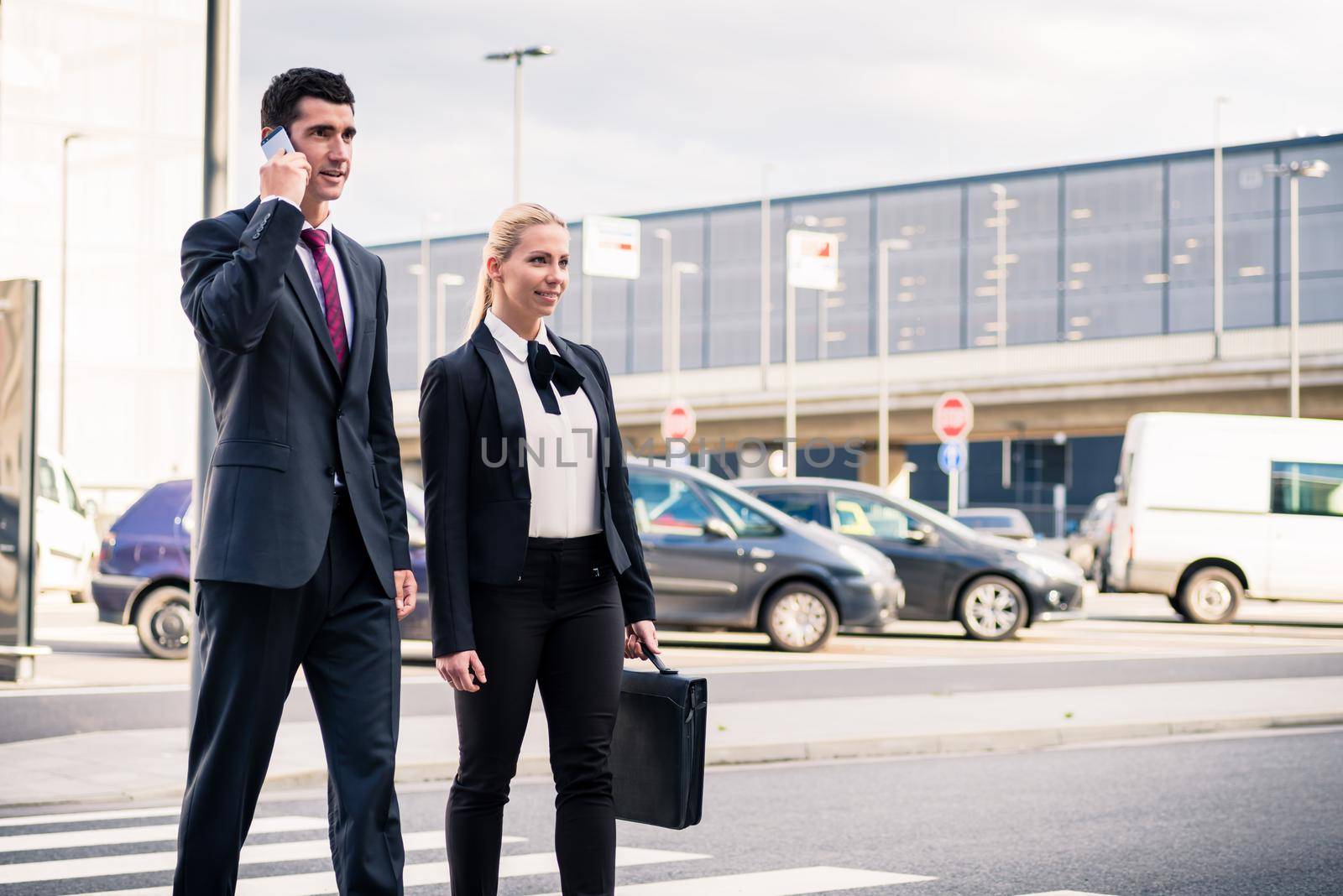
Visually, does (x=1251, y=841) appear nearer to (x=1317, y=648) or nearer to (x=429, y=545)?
(x=429, y=545)

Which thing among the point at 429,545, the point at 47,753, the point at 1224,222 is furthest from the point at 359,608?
the point at 1224,222

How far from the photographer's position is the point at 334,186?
13.0 feet

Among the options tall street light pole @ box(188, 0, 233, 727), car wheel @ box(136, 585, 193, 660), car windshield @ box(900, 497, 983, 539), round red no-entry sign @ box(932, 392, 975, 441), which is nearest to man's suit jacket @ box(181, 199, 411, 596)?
tall street light pole @ box(188, 0, 233, 727)

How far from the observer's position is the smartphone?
388 centimetres

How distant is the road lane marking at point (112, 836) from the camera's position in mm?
6840

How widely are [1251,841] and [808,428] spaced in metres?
48.0

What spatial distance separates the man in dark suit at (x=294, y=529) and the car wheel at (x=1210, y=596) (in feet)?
65.3

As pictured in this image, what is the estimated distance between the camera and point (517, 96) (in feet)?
102

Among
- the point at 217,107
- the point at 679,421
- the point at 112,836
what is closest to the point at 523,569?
the point at 112,836

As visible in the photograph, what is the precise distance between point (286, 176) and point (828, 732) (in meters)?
7.11

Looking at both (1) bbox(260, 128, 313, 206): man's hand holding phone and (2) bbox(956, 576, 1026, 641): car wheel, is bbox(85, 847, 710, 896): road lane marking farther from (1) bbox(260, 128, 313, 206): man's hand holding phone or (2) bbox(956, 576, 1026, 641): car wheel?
(2) bbox(956, 576, 1026, 641): car wheel

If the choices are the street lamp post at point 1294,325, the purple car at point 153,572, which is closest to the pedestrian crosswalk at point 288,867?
the purple car at point 153,572

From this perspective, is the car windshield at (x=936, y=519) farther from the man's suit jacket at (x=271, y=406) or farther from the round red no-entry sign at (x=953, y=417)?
the man's suit jacket at (x=271, y=406)

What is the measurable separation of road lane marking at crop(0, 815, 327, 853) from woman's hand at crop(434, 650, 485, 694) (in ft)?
10.4
